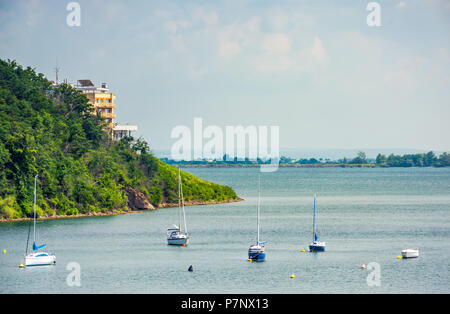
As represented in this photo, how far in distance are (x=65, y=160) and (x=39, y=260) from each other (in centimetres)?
4631

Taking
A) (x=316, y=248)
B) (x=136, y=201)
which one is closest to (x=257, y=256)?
(x=316, y=248)

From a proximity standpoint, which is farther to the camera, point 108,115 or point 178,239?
point 108,115

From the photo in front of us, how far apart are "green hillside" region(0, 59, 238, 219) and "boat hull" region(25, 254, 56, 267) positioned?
3138 centimetres

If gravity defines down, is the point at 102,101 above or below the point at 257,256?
above

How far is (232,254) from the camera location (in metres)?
71.5

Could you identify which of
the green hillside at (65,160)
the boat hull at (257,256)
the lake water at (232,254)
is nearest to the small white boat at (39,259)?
the lake water at (232,254)

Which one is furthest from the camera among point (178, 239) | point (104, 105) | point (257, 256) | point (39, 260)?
point (104, 105)

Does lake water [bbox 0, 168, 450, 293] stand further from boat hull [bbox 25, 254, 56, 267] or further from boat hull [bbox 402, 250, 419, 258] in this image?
boat hull [bbox 402, 250, 419, 258]

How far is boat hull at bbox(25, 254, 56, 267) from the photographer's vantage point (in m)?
63.6

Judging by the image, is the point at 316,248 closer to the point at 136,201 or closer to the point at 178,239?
the point at 178,239

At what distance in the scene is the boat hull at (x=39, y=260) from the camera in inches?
2504

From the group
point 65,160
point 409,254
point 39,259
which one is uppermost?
point 65,160

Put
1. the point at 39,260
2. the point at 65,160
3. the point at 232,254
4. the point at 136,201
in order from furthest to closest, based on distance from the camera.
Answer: the point at 136,201 < the point at 65,160 < the point at 232,254 < the point at 39,260
